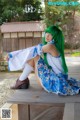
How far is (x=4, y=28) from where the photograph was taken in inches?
523

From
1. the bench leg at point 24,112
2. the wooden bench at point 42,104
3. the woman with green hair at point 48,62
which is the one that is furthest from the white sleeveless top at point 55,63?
the bench leg at point 24,112

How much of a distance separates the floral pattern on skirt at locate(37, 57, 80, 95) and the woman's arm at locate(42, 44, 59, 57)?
0.12 m

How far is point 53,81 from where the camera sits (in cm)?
299

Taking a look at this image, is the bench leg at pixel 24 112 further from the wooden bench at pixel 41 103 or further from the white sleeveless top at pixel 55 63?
the white sleeveless top at pixel 55 63

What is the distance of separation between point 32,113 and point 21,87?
0.35 metres

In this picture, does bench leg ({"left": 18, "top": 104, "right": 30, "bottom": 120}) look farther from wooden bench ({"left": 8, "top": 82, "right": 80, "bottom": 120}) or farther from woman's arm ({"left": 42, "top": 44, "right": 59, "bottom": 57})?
woman's arm ({"left": 42, "top": 44, "right": 59, "bottom": 57})

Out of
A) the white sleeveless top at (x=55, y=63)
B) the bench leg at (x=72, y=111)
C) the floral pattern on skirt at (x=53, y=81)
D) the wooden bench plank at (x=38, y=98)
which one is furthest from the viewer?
the white sleeveless top at (x=55, y=63)

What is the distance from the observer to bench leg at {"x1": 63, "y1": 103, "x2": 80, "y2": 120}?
221cm

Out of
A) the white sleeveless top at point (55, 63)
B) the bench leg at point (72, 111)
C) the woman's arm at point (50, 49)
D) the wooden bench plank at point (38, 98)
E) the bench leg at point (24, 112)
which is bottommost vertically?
the bench leg at point (24, 112)

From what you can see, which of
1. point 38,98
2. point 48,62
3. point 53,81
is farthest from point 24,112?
point 48,62

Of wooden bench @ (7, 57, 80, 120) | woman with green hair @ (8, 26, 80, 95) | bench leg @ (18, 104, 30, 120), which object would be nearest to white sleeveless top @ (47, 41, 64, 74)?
woman with green hair @ (8, 26, 80, 95)

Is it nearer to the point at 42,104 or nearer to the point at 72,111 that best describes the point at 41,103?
the point at 42,104

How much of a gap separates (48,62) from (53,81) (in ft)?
0.74

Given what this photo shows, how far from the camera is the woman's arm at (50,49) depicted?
9.85 feet
